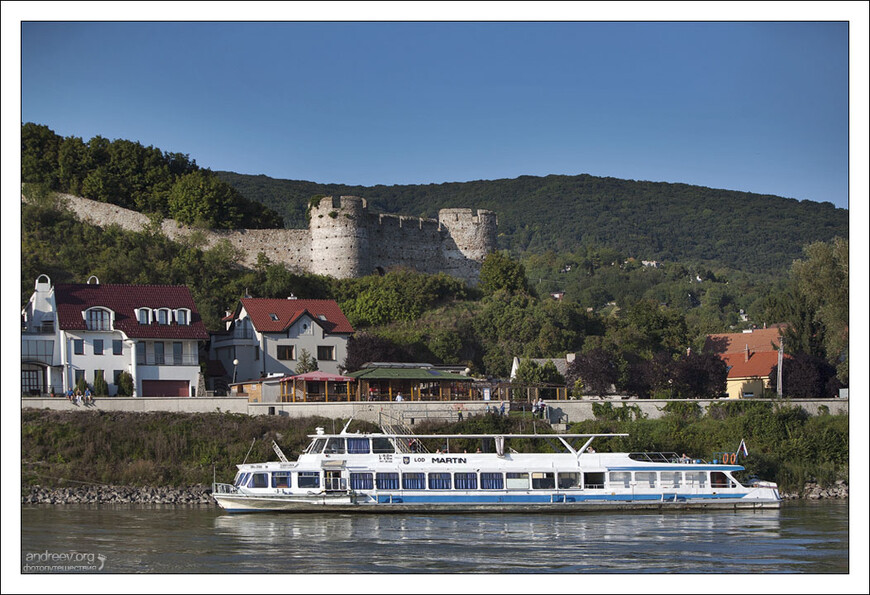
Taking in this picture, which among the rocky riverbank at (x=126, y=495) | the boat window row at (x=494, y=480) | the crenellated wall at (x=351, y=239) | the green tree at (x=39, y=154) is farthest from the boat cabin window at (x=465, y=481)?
the green tree at (x=39, y=154)

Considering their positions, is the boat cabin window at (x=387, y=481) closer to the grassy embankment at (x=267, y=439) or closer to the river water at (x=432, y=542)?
the river water at (x=432, y=542)

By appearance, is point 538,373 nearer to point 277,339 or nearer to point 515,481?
point 277,339

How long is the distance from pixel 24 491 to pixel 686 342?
3981 cm

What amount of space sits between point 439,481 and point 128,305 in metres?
20.4

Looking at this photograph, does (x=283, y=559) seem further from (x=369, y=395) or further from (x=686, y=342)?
(x=686, y=342)

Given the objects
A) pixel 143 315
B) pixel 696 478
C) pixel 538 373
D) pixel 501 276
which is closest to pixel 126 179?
pixel 501 276

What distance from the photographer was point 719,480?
3816cm

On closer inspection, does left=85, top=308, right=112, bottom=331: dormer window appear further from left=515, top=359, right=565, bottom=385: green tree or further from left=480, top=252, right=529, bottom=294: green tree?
left=480, top=252, right=529, bottom=294: green tree

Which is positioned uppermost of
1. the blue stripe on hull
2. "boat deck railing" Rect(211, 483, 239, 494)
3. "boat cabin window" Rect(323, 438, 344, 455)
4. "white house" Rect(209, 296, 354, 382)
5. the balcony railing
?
"white house" Rect(209, 296, 354, 382)

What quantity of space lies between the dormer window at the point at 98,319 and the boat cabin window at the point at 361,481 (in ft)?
58.6

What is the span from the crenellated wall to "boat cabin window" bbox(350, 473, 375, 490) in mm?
39977

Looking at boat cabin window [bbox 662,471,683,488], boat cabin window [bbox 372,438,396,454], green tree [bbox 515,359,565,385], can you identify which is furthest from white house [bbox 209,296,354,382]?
boat cabin window [bbox 662,471,683,488]

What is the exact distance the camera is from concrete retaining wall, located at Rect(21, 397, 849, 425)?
45781mm

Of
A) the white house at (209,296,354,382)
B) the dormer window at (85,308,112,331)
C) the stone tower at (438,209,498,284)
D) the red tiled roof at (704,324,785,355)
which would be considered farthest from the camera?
the stone tower at (438,209,498,284)
